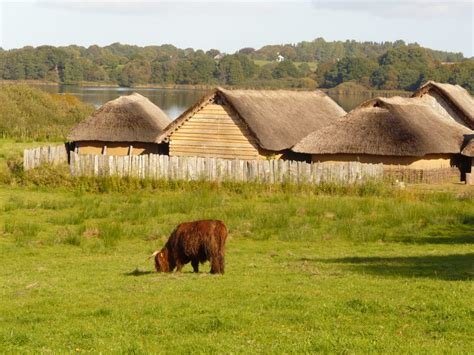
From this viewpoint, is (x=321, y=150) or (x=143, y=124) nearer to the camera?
(x=321, y=150)

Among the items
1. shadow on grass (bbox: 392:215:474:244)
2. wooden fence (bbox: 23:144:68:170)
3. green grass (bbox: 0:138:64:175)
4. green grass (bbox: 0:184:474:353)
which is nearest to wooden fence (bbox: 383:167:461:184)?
green grass (bbox: 0:184:474:353)

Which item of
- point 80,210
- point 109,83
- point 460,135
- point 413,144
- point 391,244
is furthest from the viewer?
point 109,83

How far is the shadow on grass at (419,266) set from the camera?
49.6ft

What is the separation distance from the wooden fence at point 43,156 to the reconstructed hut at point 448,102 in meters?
17.1

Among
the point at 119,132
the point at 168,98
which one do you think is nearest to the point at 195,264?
the point at 119,132

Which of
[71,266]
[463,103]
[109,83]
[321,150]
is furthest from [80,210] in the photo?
[109,83]

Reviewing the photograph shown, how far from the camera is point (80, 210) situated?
1030 inches

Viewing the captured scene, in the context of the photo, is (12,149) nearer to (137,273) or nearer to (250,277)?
(137,273)

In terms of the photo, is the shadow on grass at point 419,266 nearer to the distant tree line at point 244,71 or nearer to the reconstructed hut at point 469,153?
the reconstructed hut at point 469,153

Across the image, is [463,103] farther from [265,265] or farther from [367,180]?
[265,265]

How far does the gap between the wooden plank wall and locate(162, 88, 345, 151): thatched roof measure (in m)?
0.39

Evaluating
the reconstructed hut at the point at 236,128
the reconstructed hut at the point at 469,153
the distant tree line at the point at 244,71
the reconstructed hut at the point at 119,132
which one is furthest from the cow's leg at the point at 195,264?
the distant tree line at the point at 244,71

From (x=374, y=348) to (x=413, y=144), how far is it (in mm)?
25491

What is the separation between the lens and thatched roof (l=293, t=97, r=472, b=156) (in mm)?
34750
